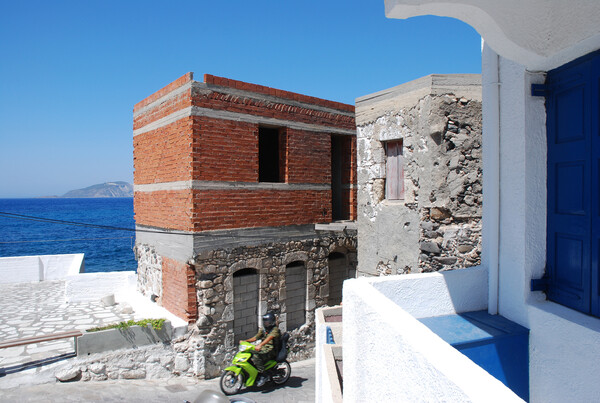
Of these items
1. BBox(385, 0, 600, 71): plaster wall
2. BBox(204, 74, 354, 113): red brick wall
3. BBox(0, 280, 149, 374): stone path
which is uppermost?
BBox(204, 74, 354, 113): red brick wall

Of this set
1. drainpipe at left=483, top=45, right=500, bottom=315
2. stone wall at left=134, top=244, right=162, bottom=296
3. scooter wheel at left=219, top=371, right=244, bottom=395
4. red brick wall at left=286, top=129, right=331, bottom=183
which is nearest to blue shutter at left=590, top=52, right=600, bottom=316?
drainpipe at left=483, top=45, right=500, bottom=315

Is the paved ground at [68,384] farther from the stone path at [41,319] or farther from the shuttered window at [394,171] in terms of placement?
the shuttered window at [394,171]

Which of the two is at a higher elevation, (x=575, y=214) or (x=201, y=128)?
(x=201, y=128)

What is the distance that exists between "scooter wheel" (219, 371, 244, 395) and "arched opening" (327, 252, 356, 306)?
4.69 metres

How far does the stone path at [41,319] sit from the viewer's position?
349 inches

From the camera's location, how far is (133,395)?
27.7 feet

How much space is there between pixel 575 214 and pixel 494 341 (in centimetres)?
110

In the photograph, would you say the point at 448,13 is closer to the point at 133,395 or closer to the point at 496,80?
the point at 496,80

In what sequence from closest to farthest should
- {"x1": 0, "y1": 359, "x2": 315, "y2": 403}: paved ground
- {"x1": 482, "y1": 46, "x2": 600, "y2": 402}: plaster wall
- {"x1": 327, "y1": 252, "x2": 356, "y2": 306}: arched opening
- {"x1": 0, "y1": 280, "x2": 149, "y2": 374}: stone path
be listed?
{"x1": 482, "y1": 46, "x2": 600, "y2": 402}: plaster wall < {"x1": 0, "y1": 359, "x2": 315, "y2": 403}: paved ground < {"x1": 0, "y1": 280, "x2": 149, "y2": 374}: stone path < {"x1": 327, "y1": 252, "x2": 356, "y2": 306}: arched opening

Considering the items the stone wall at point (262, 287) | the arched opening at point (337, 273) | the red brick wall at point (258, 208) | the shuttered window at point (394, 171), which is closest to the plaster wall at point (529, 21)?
the shuttered window at point (394, 171)

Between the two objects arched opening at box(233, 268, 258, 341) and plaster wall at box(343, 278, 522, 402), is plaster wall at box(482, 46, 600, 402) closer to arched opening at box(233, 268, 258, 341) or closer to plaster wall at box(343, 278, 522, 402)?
plaster wall at box(343, 278, 522, 402)

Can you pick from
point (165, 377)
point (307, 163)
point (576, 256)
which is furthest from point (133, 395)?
point (576, 256)

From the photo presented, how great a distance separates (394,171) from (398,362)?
5.70m

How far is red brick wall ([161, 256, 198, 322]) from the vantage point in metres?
10.1
